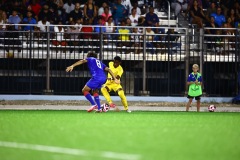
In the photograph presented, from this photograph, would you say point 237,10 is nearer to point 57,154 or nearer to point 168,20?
point 168,20

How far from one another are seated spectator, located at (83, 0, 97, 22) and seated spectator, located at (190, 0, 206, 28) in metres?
4.04

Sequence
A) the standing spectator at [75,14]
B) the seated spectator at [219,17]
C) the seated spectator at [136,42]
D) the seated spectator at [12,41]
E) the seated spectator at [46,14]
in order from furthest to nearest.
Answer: the seated spectator at [219,17] → the standing spectator at [75,14] → the seated spectator at [46,14] → the seated spectator at [136,42] → the seated spectator at [12,41]

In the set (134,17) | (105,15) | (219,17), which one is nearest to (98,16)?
(105,15)

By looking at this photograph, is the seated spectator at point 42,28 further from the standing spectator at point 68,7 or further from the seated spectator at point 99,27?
the seated spectator at point 99,27

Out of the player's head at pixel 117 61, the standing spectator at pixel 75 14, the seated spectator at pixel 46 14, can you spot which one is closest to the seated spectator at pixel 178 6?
the standing spectator at pixel 75 14

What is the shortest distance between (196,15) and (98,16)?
4186 mm

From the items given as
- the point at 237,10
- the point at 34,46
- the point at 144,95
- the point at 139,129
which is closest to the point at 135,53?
the point at 144,95

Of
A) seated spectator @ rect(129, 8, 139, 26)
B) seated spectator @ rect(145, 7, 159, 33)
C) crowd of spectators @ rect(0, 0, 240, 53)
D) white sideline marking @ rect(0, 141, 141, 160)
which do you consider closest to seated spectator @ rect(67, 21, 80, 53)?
crowd of spectators @ rect(0, 0, 240, 53)

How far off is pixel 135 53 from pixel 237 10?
610 centimetres

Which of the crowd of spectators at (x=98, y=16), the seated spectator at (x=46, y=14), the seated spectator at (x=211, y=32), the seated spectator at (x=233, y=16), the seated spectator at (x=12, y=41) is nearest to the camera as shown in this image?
the seated spectator at (x=12, y=41)

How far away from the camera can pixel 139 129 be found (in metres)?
16.5

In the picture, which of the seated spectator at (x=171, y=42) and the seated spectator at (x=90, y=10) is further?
the seated spectator at (x=90, y=10)

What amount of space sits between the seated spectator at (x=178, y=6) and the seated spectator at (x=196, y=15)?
1011mm

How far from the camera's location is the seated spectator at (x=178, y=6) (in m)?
34.6
